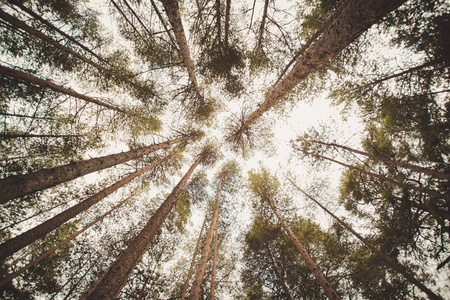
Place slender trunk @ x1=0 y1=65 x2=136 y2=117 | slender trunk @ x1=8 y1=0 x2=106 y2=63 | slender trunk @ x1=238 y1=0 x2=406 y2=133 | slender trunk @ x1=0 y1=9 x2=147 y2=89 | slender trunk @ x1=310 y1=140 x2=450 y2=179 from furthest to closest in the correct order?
slender trunk @ x1=310 y1=140 x2=450 y2=179 < slender trunk @ x1=8 y1=0 x2=106 y2=63 < slender trunk @ x1=0 y1=9 x2=147 y2=89 < slender trunk @ x1=0 y1=65 x2=136 y2=117 < slender trunk @ x1=238 y1=0 x2=406 y2=133

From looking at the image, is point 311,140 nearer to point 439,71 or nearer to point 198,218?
point 439,71

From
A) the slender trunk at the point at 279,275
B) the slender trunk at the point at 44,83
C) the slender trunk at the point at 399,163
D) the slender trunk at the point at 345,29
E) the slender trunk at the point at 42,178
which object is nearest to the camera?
the slender trunk at the point at 345,29

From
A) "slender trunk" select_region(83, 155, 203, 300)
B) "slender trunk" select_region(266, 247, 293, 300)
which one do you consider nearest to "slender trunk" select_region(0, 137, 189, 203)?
"slender trunk" select_region(83, 155, 203, 300)

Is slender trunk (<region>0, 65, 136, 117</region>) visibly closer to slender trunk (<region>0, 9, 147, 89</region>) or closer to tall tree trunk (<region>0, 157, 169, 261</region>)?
slender trunk (<region>0, 9, 147, 89</region>)

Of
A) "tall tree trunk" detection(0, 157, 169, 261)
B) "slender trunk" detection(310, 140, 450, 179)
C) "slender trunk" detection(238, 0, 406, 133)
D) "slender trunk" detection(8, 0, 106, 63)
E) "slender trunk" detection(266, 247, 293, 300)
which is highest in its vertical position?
"slender trunk" detection(310, 140, 450, 179)

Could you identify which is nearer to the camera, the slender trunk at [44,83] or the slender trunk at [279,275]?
the slender trunk at [44,83]

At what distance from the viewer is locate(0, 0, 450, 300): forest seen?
391cm

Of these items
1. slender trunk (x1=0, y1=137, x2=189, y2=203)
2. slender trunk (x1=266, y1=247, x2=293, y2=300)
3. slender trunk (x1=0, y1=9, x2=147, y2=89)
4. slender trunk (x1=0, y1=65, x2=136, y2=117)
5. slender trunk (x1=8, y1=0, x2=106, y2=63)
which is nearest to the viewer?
slender trunk (x1=0, y1=137, x2=189, y2=203)

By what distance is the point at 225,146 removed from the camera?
885 cm

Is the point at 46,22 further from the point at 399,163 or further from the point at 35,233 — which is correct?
the point at 399,163

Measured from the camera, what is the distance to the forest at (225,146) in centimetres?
391

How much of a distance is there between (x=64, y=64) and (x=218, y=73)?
525 cm

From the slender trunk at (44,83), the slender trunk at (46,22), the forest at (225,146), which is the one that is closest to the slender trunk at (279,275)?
the forest at (225,146)

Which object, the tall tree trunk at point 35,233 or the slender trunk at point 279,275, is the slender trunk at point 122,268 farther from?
the slender trunk at point 279,275
